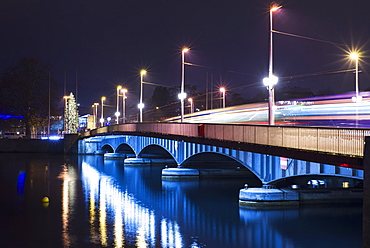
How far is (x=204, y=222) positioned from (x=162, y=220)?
2.59m

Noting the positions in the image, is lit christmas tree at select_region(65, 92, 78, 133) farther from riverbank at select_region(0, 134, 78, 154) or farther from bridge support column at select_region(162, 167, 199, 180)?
bridge support column at select_region(162, 167, 199, 180)

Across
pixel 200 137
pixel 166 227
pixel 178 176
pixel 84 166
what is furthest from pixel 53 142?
pixel 166 227

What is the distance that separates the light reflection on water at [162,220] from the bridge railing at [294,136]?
4.78m

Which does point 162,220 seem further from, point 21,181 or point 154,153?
point 154,153

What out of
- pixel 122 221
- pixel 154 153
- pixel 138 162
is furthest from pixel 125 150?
pixel 122 221

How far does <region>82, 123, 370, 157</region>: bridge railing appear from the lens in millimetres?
20578

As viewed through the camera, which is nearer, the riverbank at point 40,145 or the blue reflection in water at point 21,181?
the blue reflection in water at point 21,181

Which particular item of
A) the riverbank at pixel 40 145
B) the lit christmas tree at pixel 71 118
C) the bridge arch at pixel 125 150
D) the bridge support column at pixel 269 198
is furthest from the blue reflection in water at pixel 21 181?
the lit christmas tree at pixel 71 118

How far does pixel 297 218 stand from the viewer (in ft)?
98.8

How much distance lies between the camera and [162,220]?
31.3 m

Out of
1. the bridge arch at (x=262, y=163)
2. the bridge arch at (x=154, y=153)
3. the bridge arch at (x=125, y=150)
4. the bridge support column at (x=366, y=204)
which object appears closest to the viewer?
→ the bridge support column at (x=366, y=204)

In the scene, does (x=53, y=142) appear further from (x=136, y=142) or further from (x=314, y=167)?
(x=314, y=167)

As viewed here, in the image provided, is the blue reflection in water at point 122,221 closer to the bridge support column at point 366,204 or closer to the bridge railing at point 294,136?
the bridge railing at point 294,136

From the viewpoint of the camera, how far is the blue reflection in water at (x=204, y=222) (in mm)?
25469
